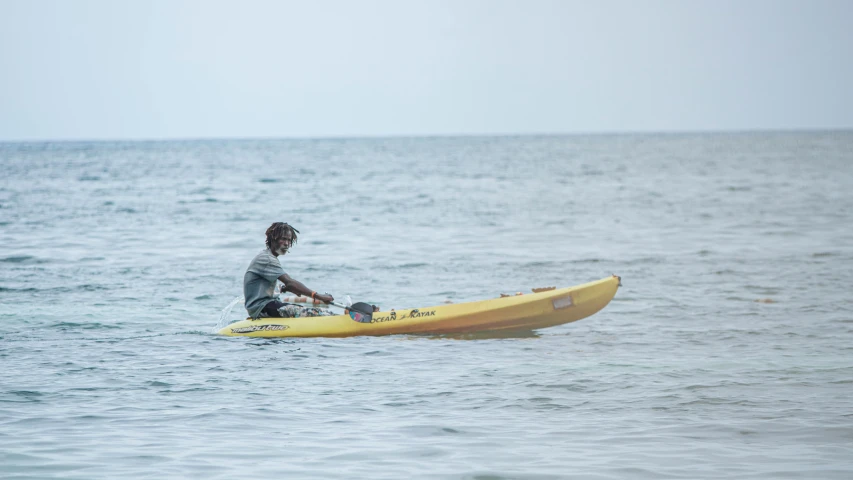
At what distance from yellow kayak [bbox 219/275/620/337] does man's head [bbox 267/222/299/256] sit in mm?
1070

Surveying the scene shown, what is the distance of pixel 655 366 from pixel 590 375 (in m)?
0.98

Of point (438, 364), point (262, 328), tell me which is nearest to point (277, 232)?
point (262, 328)

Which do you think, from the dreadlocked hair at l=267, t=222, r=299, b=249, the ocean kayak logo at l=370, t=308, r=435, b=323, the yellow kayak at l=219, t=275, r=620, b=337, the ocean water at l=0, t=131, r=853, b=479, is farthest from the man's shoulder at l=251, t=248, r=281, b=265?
the ocean kayak logo at l=370, t=308, r=435, b=323

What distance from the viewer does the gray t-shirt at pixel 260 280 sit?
12695 mm

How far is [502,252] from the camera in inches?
965

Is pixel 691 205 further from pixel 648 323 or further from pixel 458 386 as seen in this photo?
pixel 458 386

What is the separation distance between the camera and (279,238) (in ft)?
41.3

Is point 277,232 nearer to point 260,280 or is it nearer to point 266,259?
point 266,259

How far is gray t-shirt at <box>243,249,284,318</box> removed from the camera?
12695 mm

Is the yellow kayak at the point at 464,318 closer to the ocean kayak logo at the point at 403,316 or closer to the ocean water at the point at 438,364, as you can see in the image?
the ocean kayak logo at the point at 403,316

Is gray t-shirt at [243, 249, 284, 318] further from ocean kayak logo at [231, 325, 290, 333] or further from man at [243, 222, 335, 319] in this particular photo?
ocean kayak logo at [231, 325, 290, 333]

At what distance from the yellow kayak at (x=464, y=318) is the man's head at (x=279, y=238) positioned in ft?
3.51

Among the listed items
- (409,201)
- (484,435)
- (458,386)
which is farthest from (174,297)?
(409,201)

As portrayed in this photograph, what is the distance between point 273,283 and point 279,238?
2.65 feet
